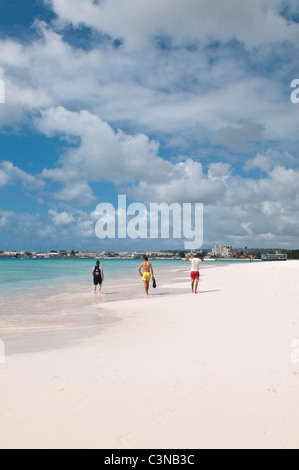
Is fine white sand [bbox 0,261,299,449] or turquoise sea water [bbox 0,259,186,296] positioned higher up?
fine white sand [bbox 0,261,299,449]

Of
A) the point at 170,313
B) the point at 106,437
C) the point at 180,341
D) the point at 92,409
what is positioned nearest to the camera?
the point at 106,437

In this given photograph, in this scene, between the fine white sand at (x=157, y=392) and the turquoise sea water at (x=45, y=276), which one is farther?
the turquoise sea water at (x=45, y=276)

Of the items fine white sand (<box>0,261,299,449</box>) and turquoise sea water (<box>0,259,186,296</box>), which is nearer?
fine white sand (<box>0,261,299,449</box>)

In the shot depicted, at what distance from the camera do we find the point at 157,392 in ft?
14.4

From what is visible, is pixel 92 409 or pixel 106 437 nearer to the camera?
pixel 106 437

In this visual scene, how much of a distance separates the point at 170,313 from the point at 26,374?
6.50 meters

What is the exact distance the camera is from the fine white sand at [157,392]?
342 centimetres

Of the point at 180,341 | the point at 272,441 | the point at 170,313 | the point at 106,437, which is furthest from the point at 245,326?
the point at 106,437

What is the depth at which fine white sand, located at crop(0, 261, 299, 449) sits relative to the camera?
342 centimetres

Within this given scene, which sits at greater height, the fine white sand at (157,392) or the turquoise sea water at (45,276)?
the fine white sand at (157,392)

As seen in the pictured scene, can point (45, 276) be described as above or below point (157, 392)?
below

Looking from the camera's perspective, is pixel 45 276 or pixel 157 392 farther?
pixel 45 276

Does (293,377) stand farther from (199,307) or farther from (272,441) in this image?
(199,307)
